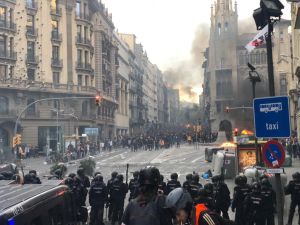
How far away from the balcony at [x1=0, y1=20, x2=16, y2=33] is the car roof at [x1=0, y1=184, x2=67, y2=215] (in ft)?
159

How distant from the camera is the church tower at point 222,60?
82.1 m

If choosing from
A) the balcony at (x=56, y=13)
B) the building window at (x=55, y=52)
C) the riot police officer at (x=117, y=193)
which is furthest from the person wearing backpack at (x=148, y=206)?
the balcony at (x=56, y=13)

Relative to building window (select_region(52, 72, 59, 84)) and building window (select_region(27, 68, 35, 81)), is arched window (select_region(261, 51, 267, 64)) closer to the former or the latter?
building window (select_region(52, 72, 59, 84))

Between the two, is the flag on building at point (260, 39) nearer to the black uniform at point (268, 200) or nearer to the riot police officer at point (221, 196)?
the black uniform at point (268, 200)

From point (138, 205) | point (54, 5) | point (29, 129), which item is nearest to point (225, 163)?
point (138, 205)

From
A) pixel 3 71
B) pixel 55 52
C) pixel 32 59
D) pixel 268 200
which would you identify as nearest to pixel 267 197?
pixel 268 200

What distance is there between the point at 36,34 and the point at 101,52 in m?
13.4

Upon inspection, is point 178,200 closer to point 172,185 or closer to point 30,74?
point 172,185

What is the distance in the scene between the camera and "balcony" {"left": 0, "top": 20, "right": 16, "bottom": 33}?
5031cm

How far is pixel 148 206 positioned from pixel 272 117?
3.47m

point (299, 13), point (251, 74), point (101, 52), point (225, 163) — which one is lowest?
point (225, 163)

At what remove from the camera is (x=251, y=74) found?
51.9 feet

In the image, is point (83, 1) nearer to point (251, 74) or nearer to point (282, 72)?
point (282, 72)

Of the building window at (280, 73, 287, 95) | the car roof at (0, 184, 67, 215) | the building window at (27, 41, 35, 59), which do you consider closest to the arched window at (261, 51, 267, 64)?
the building window at (280, 73, 287, 95)
